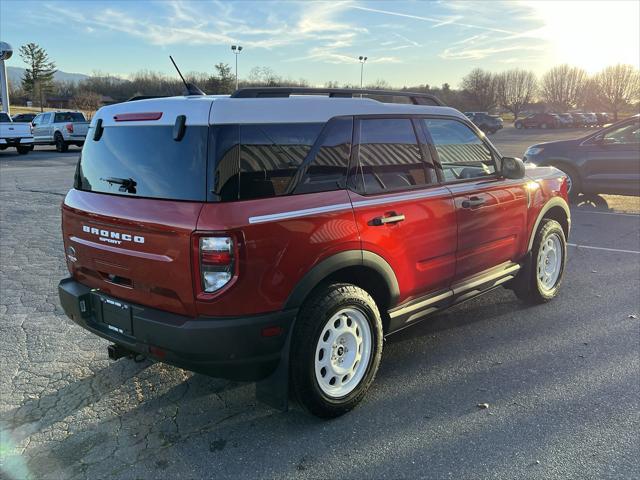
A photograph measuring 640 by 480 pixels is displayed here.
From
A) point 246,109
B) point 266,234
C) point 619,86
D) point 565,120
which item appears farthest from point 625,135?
point 619,86

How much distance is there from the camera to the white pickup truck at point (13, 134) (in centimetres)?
2188

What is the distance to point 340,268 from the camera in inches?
118

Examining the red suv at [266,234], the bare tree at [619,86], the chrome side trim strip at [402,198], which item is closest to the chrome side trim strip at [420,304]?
the red suv at [266,234]

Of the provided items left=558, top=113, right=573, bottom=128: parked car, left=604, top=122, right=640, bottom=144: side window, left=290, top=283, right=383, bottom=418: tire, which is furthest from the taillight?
left=558, top=113, right=573, bottom=128: parked car

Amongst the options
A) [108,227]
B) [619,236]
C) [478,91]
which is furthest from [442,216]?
[478,91]

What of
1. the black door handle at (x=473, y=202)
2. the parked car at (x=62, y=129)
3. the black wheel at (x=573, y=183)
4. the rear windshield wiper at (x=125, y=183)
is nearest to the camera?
the rear windshield wiper at (x=125, y=183)

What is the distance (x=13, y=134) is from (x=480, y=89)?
82098 millimetres

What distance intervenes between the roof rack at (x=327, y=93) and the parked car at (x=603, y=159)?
7.76 meters

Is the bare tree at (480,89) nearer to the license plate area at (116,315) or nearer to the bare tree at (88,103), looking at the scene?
the bare tree at (88,103)

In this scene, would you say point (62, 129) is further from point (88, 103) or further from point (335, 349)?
point (88, 103)

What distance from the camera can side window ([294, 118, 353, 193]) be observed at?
2.99m

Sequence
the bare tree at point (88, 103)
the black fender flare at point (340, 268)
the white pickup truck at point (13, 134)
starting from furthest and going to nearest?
the bare tree at point (88, 103) → the white pickup truck at point (13, 134) → the black fender flare at point (340, 268)

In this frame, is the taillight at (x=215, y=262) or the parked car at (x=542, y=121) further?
the parked car at (x=542, y=121)

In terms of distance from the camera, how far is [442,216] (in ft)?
12.2
